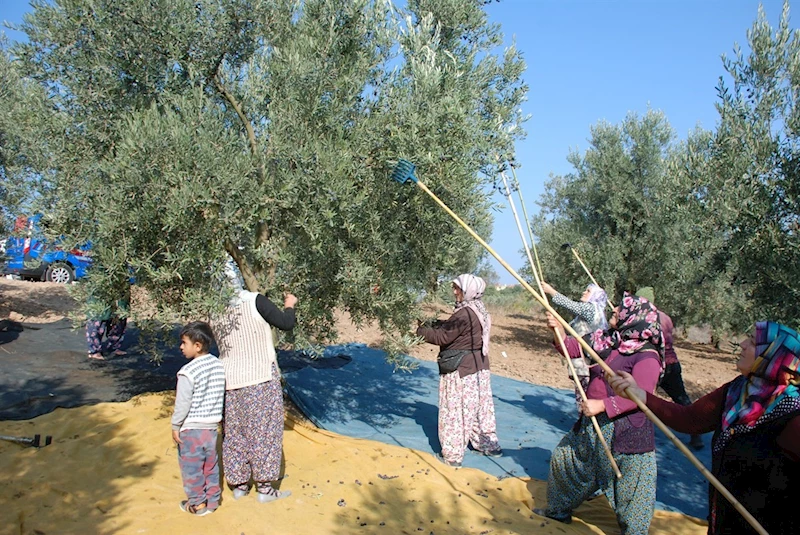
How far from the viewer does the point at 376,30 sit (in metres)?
5.73

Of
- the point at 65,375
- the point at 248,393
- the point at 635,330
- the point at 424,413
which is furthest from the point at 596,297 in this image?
the point at 65,375

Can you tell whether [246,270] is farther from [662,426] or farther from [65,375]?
[662,426]

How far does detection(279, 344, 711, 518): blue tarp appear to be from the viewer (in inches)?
247

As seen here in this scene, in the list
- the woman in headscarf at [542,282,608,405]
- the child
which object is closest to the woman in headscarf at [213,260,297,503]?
the child

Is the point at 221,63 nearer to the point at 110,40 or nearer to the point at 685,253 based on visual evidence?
the point at 110,40

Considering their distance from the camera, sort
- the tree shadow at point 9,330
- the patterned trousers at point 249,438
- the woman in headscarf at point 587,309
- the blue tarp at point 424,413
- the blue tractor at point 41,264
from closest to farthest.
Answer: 1. the patterned trousers at point 249,438
2. the blue tarp at point 424,413
3. the woman in headscarf at point 587,309
4. the tree shadow at point 9,330
5. the blue tractor at point 41,264

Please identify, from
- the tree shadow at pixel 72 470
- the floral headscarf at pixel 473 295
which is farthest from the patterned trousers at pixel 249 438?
the floral headscarf at pixel 473 295

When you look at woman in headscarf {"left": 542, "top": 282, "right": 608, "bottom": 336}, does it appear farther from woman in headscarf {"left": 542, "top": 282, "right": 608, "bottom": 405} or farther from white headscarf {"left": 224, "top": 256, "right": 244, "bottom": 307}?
white headscarf {"left": 224, "top": 256, "right": 244, "bottom": 307}

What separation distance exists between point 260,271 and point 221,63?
2072 millimetres

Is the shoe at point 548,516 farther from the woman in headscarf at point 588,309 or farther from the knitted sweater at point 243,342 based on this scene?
the knitted sweater at point 243,342

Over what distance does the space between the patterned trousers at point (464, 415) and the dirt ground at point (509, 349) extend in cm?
371

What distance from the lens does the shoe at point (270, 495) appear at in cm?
499

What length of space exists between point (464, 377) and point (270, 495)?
95.6 inches

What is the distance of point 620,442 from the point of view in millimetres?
4570
